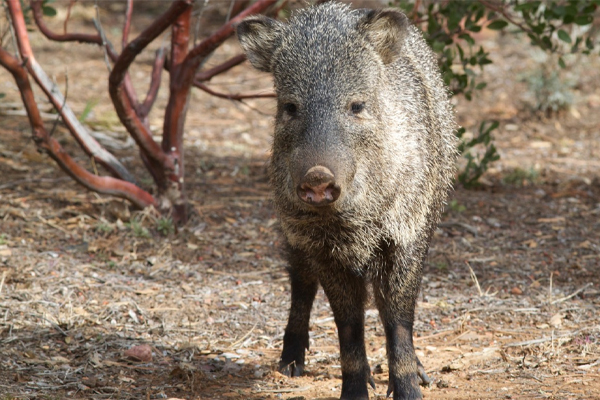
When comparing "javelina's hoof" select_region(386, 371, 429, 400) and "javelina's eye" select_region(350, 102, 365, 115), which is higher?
"javelina's eye" select_region(350, 102, 365, 115)

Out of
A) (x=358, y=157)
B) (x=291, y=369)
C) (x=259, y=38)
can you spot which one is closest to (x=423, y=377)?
(x=291, y=369)

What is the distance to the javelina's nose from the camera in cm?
286

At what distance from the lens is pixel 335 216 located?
11.1 ft

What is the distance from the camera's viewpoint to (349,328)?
12.2 feet

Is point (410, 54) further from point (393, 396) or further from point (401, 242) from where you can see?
point (393, 396)

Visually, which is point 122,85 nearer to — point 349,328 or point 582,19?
point 349,328

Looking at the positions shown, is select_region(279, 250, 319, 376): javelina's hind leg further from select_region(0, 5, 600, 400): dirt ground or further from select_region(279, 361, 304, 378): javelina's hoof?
select_region(0, 5, 600, 400): dirt ground

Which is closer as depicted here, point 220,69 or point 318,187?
point 318,187

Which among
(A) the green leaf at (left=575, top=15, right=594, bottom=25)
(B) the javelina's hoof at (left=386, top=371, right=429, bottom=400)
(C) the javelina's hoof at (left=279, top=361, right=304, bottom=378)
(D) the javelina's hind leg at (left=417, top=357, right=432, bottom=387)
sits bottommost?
(C) the javelina's hoof at (left=279, top=361, right=304, bottom=378)

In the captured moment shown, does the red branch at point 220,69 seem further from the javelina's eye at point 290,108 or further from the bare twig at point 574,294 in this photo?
the bare twig at point 574,294

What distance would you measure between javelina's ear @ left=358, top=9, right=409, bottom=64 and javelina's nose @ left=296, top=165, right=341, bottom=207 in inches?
38.5

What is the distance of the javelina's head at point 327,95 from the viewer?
119 inches

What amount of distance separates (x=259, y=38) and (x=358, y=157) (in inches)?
36.4

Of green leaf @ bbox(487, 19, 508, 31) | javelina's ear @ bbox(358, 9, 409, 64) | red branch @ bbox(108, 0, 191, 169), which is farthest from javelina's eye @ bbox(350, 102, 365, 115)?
green leaf @ bbox(487, 19, 508, 31)
